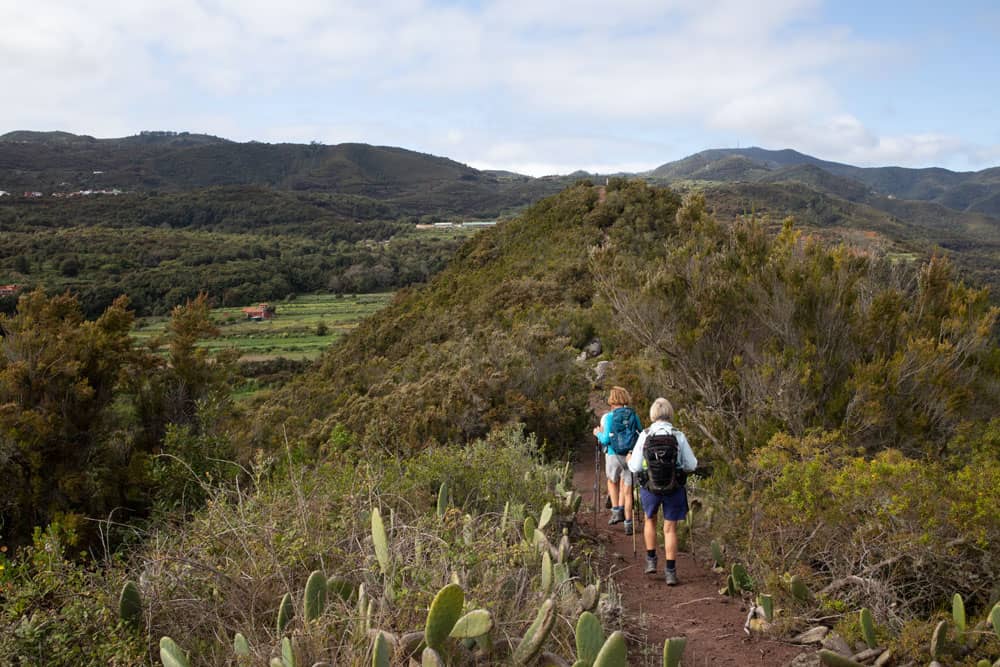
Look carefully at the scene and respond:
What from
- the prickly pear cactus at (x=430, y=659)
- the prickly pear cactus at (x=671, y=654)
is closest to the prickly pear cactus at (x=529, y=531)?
the prickly pear cactus at (x=671, y=654)

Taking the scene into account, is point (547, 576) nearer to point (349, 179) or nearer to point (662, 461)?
point (662, 461)

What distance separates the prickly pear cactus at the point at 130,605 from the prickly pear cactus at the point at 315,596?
697 mm

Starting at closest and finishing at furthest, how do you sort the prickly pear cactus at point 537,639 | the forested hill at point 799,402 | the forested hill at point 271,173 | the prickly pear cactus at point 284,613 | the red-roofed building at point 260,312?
the prickly pear cactus at point 537,639
the prickly pear cactus at point 284,613
the forested hill at point 799,402
the red-roofed building at point 260,312
the forested hill at point 271,173

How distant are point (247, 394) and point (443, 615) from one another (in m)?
22.9

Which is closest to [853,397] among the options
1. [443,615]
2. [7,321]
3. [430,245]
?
[443,615]

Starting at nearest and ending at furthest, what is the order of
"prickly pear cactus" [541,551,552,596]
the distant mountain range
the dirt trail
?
"prickly pear cactus" [541,551,552,596] < the dirt trail < the distant mountain range

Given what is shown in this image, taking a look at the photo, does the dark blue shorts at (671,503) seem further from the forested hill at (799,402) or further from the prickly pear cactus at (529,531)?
the prickly pear cactus at (529,531)

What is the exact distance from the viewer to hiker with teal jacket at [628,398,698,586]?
4359mm

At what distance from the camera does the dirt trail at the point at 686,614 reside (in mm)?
3498

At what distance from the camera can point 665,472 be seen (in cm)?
436

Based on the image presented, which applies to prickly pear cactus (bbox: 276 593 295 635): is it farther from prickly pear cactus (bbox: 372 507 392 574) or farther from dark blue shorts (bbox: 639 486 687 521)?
dark blue shorts (bbox: 639 486 687 521)

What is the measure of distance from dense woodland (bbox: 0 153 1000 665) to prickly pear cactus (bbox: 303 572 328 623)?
3cm

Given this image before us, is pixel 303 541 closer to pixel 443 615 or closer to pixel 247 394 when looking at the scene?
pixel 443 615

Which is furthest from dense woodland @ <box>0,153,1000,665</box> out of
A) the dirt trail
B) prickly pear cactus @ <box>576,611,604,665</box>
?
the dirt trail
